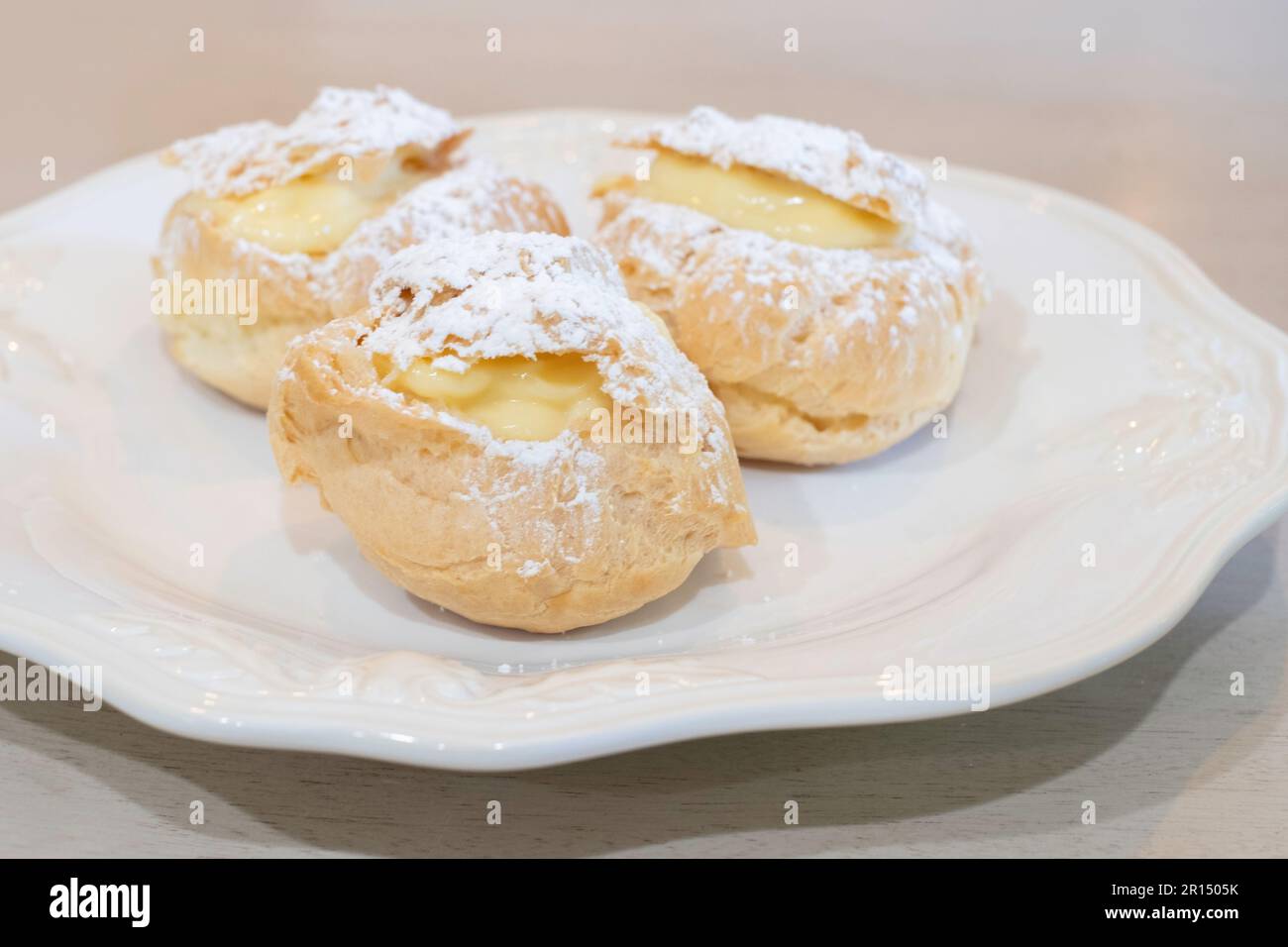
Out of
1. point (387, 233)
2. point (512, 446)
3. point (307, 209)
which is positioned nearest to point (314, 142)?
point (307, 209)

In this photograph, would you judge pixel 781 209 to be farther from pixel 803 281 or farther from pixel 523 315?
pixel 523 315

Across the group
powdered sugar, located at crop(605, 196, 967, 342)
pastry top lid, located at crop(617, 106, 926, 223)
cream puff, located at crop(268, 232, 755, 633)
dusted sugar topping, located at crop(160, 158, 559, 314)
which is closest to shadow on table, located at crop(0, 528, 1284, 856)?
cream puff, located at crop(268, 232, 755, 633)

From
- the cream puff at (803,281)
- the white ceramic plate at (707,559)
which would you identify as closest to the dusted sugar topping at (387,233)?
the cream puff at (803,281)

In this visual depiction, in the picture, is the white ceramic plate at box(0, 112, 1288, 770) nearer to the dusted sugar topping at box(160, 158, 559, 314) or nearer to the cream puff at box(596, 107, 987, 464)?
the cream puff at box(596, 107, 987, 464)

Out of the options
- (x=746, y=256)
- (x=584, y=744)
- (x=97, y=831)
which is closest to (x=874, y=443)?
Result: (x=746, y=256)

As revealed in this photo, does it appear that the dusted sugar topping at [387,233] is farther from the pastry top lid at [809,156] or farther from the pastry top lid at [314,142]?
the pastry top lid at [809,156]

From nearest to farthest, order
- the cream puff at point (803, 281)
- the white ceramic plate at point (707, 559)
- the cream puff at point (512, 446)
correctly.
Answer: the white ceramic plate at point (707, 559) < the cream puff at point (512, 446) < the cream puff at point (803, 281)
